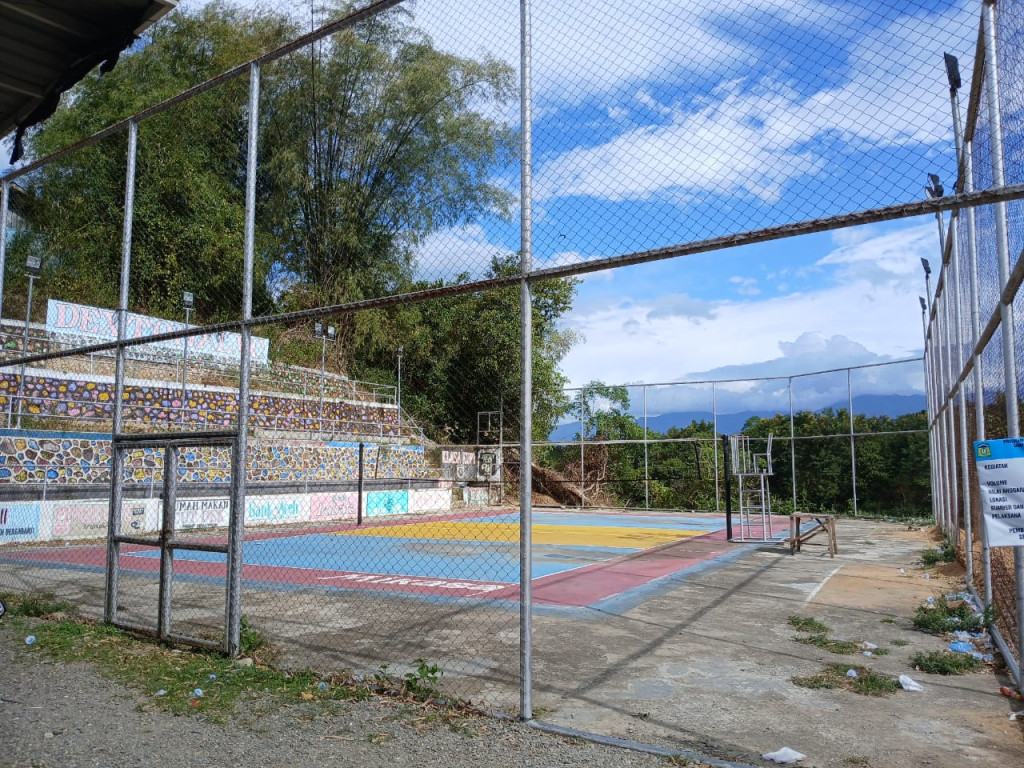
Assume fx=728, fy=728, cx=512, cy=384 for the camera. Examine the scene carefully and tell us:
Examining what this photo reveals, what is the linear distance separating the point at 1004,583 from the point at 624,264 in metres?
5.18

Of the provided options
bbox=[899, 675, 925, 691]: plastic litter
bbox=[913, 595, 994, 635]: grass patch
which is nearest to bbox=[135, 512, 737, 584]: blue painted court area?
bbox=[913, 595, 994, 635]: grass patch

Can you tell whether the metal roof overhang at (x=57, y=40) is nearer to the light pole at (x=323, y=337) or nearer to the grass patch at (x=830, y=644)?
the grass patch at (x=830, y=644)

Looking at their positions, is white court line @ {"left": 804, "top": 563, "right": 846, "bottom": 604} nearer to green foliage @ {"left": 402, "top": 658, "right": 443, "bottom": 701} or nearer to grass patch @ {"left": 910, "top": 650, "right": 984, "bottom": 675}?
grass patch @ {"left": 910, "top": 650, "right": 984, "bottom": 675}

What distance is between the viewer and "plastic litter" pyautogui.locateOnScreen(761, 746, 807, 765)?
3424 millimetres

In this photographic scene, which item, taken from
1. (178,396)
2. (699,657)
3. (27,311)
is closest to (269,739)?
(699,657)

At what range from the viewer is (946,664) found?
16.6ft

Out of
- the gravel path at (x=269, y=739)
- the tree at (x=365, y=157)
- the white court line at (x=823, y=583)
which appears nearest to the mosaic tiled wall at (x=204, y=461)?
the tree at (x=365, y=157)

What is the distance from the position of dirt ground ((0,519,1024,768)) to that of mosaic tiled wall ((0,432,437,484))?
4224 mm

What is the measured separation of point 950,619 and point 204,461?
1497cm

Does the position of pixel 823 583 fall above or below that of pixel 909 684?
below

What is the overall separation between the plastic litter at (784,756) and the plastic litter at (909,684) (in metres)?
1.65

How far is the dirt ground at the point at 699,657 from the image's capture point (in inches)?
150

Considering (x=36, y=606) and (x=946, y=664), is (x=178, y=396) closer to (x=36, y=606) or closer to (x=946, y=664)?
(x=36, y=606)

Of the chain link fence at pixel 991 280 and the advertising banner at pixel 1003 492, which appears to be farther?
the chain link fence at pixel 991 280
